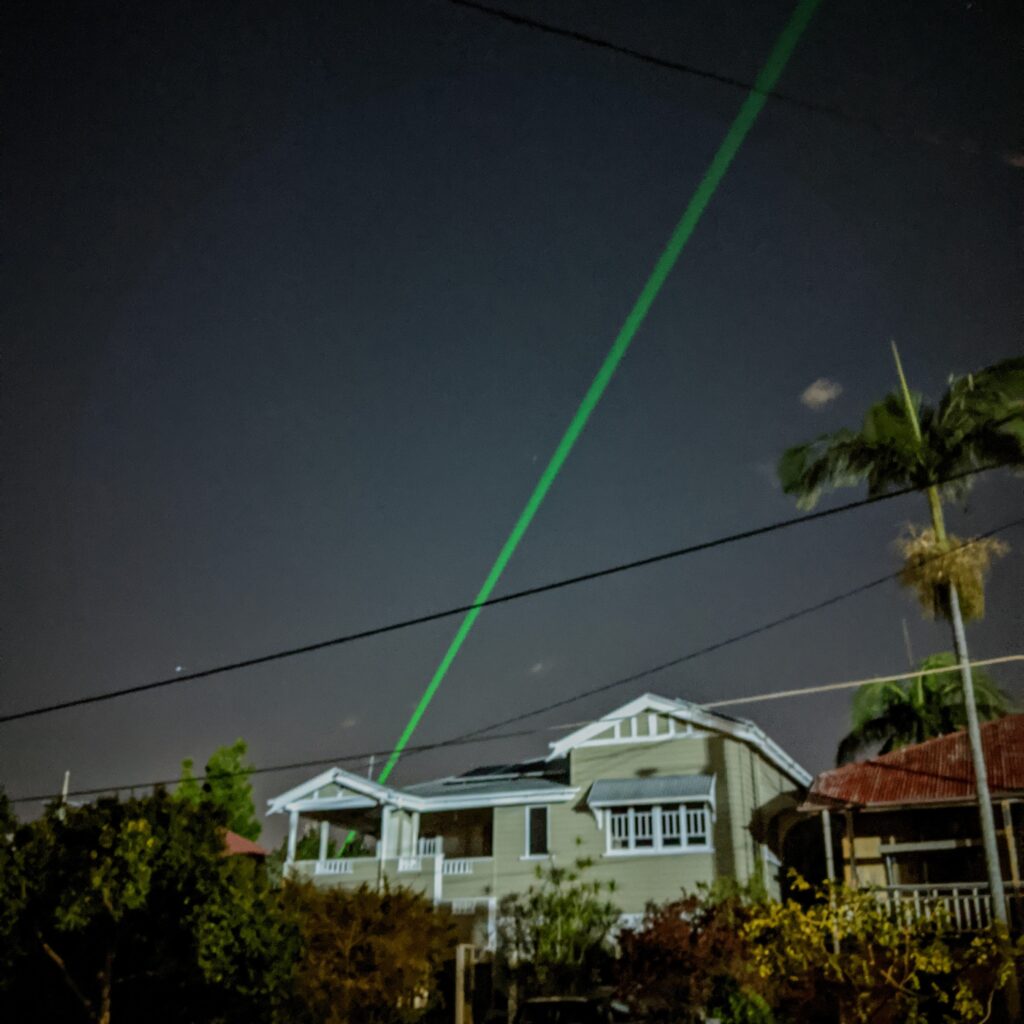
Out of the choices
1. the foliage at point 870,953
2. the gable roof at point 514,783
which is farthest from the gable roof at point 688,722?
the foliage at point 870,953

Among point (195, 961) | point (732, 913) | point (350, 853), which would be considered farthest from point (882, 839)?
point (350, 853)

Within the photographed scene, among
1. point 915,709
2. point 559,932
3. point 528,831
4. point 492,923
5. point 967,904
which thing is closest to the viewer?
point 967,904

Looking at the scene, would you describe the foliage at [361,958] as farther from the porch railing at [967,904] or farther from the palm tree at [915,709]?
the palm tree at [915,709]

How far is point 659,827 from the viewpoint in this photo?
95.7 ft

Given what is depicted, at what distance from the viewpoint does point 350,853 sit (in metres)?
48.2

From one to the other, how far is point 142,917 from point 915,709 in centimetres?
3082

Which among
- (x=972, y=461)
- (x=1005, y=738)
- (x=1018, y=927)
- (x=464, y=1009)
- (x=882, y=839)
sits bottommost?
(x=464, y=1009)

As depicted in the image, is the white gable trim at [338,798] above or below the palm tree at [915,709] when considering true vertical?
below

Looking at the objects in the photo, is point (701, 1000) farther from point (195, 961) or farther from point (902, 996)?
point (195, 961)

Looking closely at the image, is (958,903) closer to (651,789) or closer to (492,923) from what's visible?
(651,789)

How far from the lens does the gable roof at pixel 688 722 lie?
97.2ft

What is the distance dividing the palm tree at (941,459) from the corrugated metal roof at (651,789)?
907 centimetres

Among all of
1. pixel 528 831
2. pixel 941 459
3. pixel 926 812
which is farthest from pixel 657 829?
pixel 941 459

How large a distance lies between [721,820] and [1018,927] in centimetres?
891
